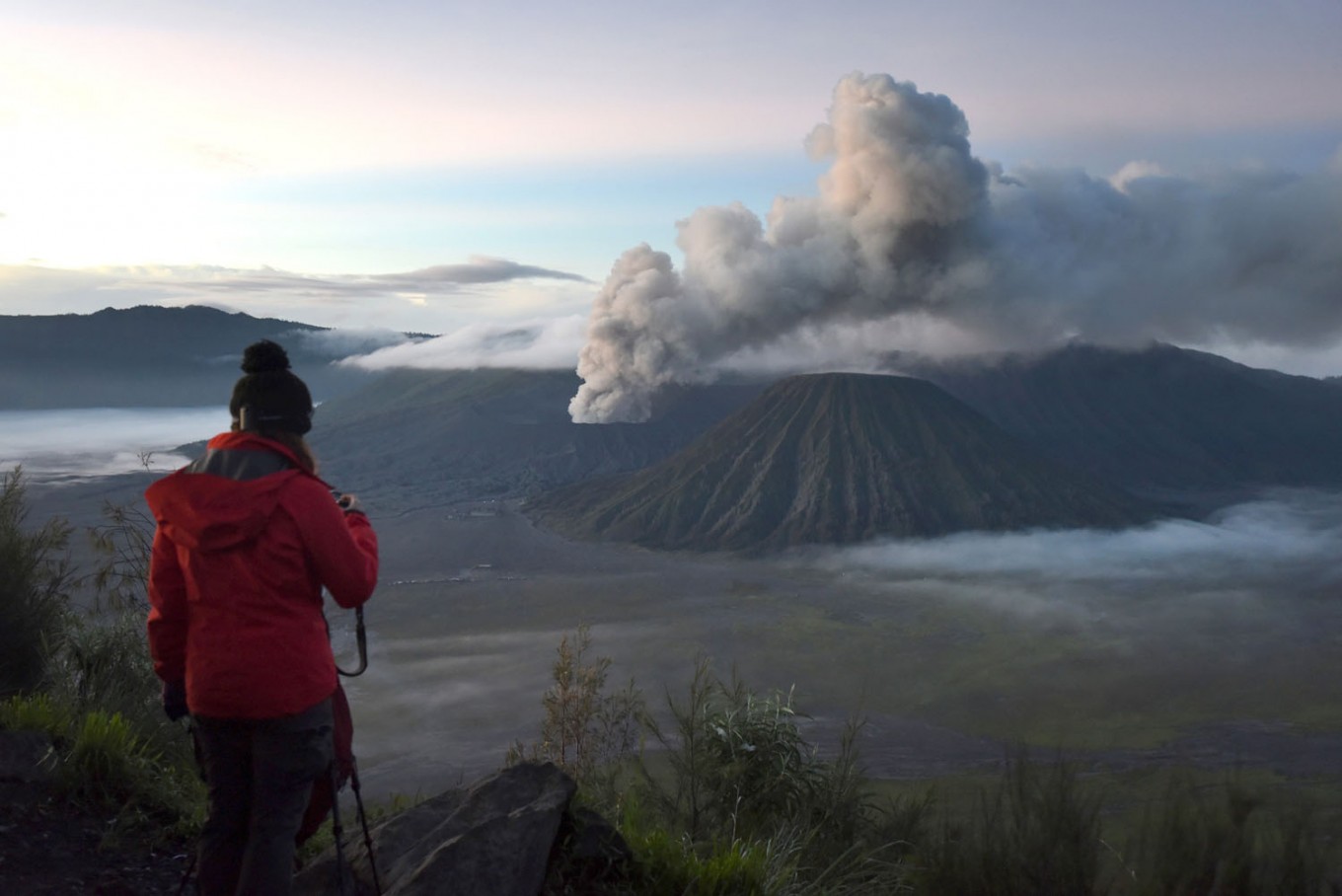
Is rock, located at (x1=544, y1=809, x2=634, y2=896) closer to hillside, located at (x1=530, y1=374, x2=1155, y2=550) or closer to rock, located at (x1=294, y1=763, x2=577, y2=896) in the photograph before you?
rock, located at (x1=294, y1=763, x2=577, y2=896)

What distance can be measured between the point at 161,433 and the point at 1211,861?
522 ft

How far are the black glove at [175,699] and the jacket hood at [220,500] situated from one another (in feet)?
1.90

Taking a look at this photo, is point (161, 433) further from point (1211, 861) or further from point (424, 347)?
point (1211, 861)

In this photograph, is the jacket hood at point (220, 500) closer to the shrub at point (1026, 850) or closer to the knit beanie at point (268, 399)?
the knit beanie at point (268, 399)

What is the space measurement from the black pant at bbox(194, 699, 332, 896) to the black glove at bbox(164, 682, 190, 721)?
0.15 m

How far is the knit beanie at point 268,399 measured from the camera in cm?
312

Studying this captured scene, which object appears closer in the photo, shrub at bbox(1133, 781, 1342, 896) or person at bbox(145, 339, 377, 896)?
person at bbox(145, 339, 377, 896)

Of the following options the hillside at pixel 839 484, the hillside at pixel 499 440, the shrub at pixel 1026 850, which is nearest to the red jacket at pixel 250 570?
the shrub at pixel 1026 850

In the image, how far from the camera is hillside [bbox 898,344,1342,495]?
383 feet

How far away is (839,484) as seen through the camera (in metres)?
82.6

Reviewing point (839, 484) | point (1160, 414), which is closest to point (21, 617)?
point (839, 484)

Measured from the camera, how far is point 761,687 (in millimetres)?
42406

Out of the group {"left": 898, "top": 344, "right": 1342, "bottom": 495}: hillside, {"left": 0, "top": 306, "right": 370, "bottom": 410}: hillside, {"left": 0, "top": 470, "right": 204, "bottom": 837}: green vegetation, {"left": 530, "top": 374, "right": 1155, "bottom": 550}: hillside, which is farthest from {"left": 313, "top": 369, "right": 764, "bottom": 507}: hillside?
{"left": 0, "top": 470, "right": 204, "bottom": 837}: green vegetation

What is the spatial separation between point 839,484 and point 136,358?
137 m
